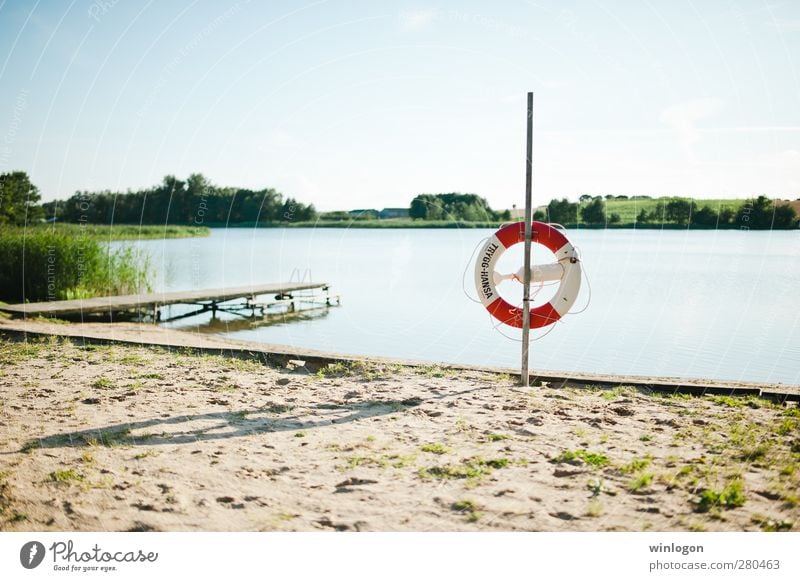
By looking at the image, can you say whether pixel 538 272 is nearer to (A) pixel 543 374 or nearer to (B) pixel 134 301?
(A) pixel 543 374

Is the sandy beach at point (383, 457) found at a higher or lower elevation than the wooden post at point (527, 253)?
lower

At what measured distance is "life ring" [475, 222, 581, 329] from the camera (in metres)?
5.01

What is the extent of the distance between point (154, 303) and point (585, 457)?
1084cm

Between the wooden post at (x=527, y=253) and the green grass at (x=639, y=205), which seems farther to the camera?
the green grass at (x=639, y=205)

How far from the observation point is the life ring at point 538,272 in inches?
197

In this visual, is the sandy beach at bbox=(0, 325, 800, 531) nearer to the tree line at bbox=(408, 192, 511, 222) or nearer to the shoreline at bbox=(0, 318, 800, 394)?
the shoreline at bbox=(0, 318, 800, 394)

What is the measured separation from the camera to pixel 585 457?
10.2 ft

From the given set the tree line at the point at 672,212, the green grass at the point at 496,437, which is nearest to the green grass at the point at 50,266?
the tree line at the point at 672,212

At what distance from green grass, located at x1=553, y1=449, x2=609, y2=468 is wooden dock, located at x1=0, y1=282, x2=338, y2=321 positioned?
28.5 ft

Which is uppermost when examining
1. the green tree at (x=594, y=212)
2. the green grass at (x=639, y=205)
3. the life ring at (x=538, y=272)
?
the green grass at (x=639, y=205)

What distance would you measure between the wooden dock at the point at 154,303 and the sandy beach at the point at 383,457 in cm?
539

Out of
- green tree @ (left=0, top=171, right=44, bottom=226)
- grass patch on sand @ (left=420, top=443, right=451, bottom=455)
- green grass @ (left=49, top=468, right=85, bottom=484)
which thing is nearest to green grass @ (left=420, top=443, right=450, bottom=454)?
grass patch on sand @ (left=420, top=443, right=451, bottom=455)

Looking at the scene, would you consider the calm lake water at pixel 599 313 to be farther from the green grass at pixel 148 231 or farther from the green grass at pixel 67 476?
the green grass at pixel 67 476
